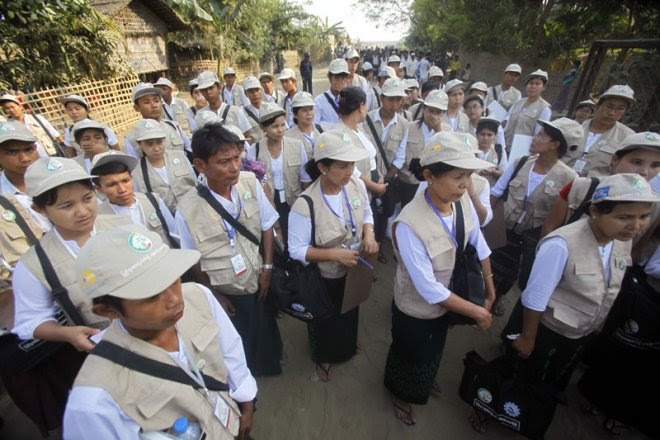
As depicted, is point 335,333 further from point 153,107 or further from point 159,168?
point 153,107

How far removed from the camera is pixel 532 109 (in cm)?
573

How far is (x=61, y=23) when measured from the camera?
9.05 metres

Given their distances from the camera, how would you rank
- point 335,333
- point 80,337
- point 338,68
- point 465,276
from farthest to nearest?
1. point 338,68
2. point 335,333
3. point 465,276
4. point 80,337

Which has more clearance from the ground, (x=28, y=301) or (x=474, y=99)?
(x=474, y=99)

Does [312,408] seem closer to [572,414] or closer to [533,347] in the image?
[533,347]

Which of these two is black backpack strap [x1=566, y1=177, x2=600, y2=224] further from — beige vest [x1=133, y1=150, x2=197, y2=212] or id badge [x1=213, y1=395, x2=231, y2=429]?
beige vest [x1=133, y1=150, x2=197, y2=212]

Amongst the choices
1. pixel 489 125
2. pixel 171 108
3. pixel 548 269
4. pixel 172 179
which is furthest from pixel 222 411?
pixel 171 108

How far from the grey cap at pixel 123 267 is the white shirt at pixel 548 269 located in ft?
7.34

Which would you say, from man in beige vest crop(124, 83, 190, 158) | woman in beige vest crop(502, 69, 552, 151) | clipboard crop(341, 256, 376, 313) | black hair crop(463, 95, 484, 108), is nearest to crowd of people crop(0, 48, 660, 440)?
clipboard crop(341, 256, 376, 313)

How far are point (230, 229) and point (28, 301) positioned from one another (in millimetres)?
1230

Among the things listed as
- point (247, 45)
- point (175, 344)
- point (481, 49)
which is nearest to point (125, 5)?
point (247, 45)

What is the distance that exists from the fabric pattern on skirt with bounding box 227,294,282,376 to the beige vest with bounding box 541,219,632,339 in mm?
2320

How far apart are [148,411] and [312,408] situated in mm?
2061

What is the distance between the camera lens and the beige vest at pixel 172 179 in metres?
3.54
